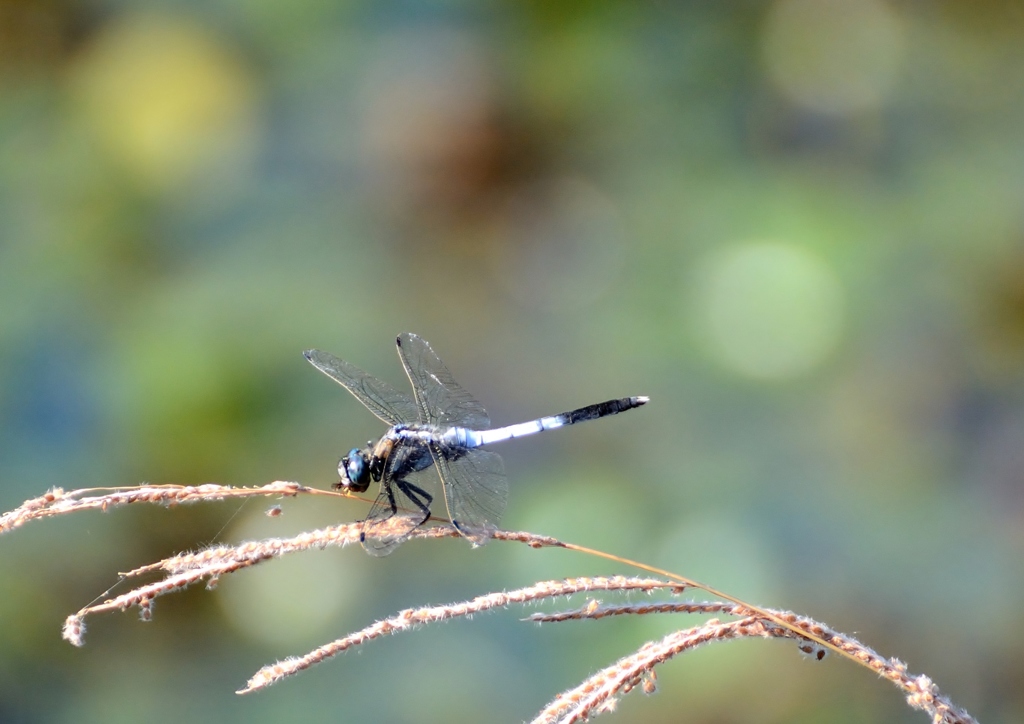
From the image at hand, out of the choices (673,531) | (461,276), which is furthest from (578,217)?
(673,531)

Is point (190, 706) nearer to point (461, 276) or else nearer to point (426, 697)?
point (426, 697)

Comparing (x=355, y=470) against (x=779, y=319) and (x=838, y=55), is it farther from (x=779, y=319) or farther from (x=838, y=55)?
(x=838, y=55)

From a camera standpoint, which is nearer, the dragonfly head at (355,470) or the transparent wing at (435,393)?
the dragonfly head at (355,470)

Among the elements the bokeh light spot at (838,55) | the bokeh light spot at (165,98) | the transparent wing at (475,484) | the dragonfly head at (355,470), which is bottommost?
the transparent wing at (475,484)

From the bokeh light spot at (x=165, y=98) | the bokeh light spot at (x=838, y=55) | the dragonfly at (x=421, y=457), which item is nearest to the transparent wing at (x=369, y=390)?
the dragonfly at (x=421, y=457)

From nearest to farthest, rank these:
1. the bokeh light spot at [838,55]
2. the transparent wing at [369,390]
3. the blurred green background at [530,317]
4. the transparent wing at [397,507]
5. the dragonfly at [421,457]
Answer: the transparent wing at [397,507]
the dragonfly at [421,457]
the transparent wing at [369,390]
the blurred green background at [530,317]
the bokeh light spot at [838,55]

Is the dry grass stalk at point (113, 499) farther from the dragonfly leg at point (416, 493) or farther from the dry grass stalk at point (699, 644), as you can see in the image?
the dragonfly leg at point (416, 493)
